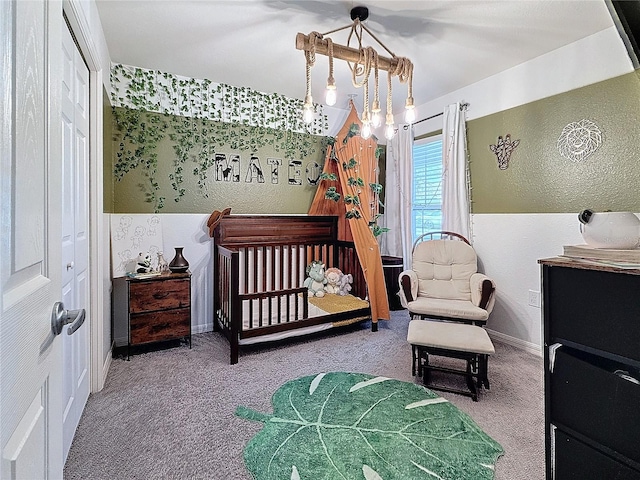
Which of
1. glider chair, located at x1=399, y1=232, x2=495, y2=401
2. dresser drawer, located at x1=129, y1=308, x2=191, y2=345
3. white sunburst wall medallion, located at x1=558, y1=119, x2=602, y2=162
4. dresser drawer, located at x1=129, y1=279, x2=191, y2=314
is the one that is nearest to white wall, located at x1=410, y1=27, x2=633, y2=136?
white sunburst wall medallion, located at x1=558, y1=119, x2=602, y2=162

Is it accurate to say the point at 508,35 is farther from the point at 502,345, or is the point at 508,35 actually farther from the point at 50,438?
the point at 50,438

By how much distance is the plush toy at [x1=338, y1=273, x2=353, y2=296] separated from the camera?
12.3 ft

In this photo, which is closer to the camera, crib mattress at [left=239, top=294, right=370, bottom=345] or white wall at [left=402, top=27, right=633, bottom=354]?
white wall at [left=402, top=27, right=633, bottom=354]

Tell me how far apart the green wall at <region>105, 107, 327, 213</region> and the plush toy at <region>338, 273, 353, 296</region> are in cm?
97

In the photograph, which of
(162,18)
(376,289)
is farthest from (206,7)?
(376,289)

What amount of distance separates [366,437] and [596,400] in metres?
1.08

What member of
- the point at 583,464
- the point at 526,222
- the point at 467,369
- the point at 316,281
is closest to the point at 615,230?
the point at 583,464

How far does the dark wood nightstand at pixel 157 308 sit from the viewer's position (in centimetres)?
270

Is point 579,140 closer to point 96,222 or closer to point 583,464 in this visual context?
point 583,464

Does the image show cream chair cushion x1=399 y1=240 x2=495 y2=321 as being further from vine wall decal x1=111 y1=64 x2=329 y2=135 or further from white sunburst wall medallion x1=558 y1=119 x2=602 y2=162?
vine wall decal x1=111 y1=64 x2=329 y2=135

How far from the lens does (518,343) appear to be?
3.03m

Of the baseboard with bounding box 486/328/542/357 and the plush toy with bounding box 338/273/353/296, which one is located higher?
the plush toy with bounding box 338/273/353/296

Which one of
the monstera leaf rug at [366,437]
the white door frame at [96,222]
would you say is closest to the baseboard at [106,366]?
the white door frame at [96,222]

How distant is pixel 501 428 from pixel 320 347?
1.53 metres
